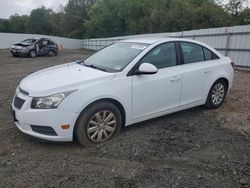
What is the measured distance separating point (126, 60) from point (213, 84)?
203 centimetres

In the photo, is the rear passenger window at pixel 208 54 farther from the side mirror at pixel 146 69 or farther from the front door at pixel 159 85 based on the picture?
the side mirror at pixel 146 69

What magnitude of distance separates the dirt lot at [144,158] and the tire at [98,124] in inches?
4.9

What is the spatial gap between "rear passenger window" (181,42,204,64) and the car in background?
1680 cm

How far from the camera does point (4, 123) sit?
4.66 m

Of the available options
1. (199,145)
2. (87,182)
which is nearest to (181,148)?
(199,145)

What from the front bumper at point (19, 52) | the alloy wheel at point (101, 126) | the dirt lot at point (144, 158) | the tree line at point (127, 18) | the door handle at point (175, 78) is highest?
the tree line at point (127, 18)

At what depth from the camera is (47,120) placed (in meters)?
3.46

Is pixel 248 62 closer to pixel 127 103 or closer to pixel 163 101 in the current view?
pixel 163 101

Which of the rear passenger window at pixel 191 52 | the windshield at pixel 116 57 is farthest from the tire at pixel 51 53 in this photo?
the rear passenger window at pixel 191 52

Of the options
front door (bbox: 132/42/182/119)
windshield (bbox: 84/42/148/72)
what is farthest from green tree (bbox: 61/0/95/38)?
front door (bbox: 132/42/182/119)

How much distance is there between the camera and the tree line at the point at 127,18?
27453 millimetres

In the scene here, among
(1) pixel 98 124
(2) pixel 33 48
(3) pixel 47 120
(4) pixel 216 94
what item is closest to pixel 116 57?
(1) pixel 98 124

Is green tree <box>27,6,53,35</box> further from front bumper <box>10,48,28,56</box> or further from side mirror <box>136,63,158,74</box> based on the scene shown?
side mirror <box>136,63,158,74</box>

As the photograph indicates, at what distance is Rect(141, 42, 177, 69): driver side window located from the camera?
435cm
